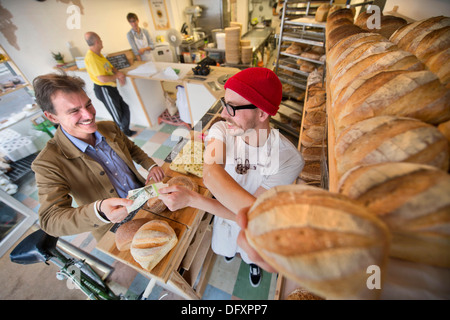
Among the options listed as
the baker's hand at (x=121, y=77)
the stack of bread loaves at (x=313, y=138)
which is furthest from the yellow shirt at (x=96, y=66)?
the stack of bread loaves at (x=313, y=138)

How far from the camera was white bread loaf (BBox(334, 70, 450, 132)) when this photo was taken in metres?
0.47

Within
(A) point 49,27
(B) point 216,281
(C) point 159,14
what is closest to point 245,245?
(B) point 216,281

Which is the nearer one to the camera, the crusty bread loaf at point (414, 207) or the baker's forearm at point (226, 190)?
the crusty bread loaf at point (414, 207)

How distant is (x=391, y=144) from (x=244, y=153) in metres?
0.90

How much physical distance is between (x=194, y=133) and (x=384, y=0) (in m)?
2.27

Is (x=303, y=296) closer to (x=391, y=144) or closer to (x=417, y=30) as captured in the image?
(x=391, y=144)

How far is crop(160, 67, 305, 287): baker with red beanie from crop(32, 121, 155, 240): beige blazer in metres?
0.59

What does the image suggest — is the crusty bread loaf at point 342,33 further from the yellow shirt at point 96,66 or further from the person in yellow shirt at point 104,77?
the yellow shirt at point 96,66

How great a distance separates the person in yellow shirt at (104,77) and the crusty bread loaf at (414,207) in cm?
426

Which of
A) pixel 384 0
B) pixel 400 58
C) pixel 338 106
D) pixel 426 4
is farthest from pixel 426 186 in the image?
pixel 384 0

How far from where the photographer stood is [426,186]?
1.04ft

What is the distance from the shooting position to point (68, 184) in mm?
1261

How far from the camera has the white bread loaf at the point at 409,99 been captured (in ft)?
1.53

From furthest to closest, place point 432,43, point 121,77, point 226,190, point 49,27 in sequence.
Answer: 1. point 49,27
2. point 121,77
3. point 226,190
4. point 432,43
